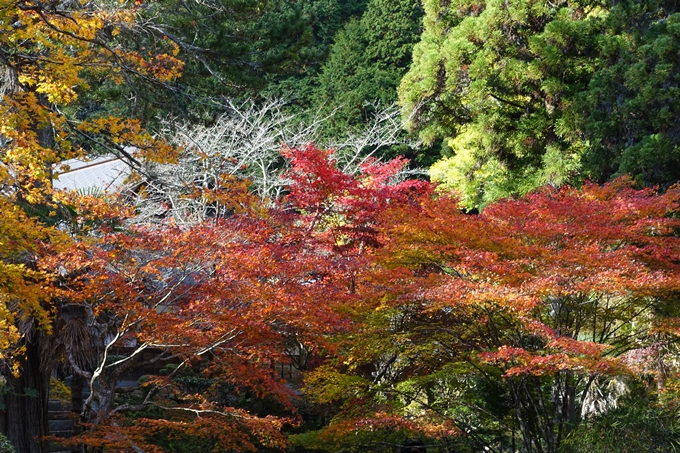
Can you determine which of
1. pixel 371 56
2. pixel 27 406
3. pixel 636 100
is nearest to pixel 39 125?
pixel 27 406

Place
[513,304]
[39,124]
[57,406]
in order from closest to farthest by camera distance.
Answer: [39,124] → [513,304] → [57,406]

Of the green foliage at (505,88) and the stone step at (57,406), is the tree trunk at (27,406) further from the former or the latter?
the green foliage at (505,88)

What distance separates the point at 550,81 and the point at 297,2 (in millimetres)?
17142

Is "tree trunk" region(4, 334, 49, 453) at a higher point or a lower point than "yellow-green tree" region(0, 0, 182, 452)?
lower

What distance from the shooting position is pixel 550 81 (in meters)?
14.9

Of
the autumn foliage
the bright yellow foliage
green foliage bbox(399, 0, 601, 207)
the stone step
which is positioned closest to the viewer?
the bright yellow foliage

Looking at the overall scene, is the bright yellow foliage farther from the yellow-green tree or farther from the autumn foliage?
the autumn foliage

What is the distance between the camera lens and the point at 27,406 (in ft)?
31.5

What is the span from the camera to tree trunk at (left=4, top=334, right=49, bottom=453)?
31.2ft

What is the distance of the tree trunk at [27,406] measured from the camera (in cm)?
950

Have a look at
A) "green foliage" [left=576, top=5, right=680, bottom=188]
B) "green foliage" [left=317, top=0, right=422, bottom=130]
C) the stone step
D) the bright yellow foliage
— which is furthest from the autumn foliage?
"green foliage" [left=317, top=0, right=422, bottom=130]

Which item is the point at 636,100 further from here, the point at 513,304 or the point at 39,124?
the point at 39,124

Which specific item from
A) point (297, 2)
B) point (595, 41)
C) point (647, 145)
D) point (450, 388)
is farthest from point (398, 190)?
point (297, 2)

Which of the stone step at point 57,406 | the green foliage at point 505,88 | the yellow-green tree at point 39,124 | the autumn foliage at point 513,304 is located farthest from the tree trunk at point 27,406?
the green foliage at point 505,88
